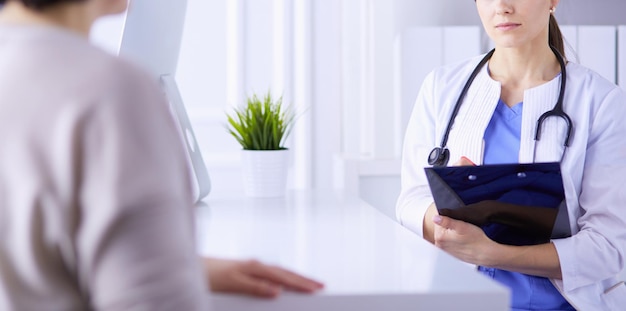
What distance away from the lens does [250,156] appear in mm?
1792

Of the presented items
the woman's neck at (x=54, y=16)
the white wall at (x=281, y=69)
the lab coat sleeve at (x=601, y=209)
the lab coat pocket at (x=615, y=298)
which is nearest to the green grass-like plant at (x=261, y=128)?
the lab coat sleeve at (x=601, y=209)

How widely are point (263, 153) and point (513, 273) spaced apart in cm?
60

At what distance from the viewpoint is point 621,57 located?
2625 millimetres

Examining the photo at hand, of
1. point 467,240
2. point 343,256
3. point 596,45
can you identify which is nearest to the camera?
point 343,256

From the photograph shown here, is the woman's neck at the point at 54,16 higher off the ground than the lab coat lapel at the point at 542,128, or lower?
higher

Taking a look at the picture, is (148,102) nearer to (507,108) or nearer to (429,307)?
(429,307)

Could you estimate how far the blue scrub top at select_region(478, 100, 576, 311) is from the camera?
1.60m

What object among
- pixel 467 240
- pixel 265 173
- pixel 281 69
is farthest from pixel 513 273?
pixel 281 69

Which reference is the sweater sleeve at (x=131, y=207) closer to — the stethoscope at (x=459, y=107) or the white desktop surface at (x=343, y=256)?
the white desktop surface at (x=343, y=256)

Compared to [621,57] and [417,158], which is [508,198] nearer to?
[417,158]

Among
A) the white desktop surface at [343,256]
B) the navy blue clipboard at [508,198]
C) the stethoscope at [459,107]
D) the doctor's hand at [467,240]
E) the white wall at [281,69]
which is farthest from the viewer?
the white wall at [281,69]

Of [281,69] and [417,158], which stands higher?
[281,69]

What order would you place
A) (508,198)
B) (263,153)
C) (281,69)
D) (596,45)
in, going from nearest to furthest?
(508,198) < (263,153) < (596,45) < (281,69)

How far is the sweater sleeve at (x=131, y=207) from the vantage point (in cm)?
55
